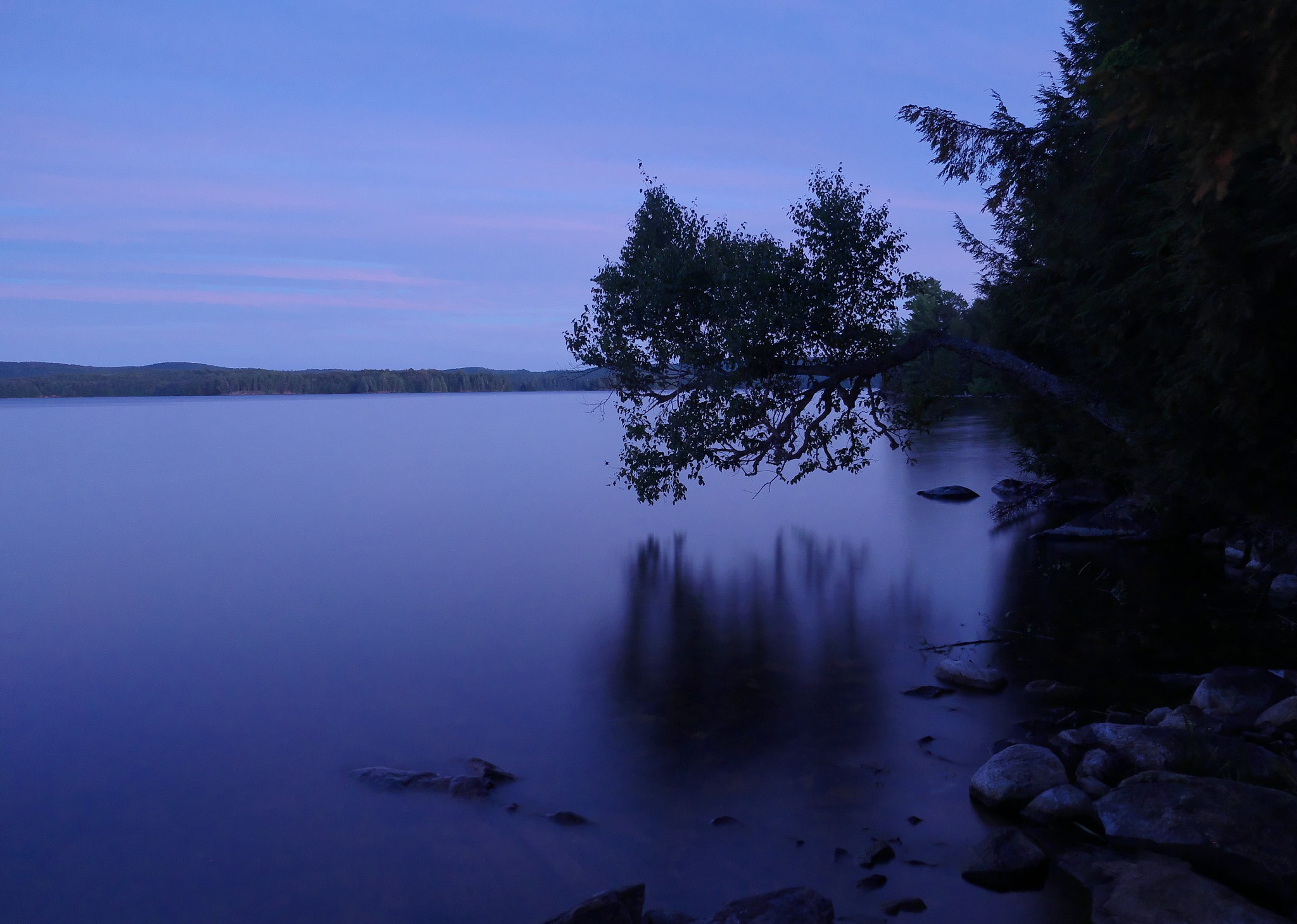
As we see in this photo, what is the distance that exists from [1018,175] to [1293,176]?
4.86 m

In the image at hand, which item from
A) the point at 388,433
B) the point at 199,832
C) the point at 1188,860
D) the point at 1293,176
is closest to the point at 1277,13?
the point at 1293,176

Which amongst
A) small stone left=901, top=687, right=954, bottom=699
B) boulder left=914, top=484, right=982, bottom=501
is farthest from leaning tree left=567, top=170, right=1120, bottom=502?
boulder left=914, top=484, right=982, bottom=501

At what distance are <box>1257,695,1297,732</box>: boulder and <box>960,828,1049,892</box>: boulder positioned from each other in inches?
155

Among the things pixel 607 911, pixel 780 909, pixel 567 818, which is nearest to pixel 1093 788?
pixel 780 909

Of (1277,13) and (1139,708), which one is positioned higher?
(1277,13)

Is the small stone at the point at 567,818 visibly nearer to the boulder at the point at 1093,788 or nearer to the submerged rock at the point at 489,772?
the submerged rock at the point at 489,772

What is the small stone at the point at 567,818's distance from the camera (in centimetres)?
988

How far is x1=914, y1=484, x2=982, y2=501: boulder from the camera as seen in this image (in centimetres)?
3350

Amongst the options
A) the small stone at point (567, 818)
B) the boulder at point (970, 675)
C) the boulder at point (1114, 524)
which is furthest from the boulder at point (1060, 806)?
the boulder at point (1114, 524)

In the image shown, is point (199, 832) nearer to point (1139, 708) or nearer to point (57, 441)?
point (1139, 708)

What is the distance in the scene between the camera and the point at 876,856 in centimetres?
851

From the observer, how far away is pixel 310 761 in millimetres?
11781

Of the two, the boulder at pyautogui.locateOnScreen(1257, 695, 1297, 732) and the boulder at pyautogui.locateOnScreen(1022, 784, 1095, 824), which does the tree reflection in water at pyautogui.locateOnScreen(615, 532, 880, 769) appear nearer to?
the boulder at pyautogui.locateOnScreen(1022, 784, 1095, 824)

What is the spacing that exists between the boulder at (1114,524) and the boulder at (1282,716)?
12292mm
